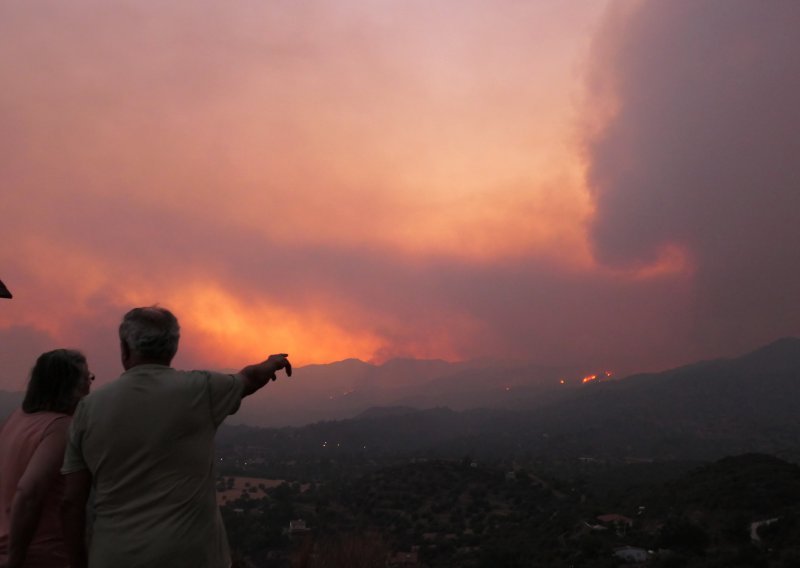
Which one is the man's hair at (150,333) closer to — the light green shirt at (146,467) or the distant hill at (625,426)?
the light green shirt at (146,467)

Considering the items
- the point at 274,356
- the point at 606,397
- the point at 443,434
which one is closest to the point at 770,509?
the point at 274,356

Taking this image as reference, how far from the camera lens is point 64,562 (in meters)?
2.92

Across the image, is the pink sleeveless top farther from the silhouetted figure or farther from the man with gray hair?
the man with gray hair

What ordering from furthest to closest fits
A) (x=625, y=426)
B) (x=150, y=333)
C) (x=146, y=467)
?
(x=625, y=426) < (x=150, y=333) < (x=146, y=467)

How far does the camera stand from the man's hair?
2770mm

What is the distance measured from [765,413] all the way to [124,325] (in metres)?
160

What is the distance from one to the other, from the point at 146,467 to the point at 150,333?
609 millimetres

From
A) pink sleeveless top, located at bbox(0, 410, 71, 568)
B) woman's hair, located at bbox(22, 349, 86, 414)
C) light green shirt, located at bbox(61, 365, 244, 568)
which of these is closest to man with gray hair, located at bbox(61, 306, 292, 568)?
light green shirt, located at bbox(61, 365, 244, 568)

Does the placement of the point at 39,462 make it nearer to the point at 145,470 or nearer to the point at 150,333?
the point at 145,470

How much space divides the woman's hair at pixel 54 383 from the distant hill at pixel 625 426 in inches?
3759

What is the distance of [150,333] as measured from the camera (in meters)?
2.78

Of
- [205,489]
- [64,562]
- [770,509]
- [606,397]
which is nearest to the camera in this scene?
[205,489]

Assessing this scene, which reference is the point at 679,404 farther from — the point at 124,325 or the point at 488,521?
the point at 124,325

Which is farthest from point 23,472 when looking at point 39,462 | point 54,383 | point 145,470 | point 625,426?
point 625,426
